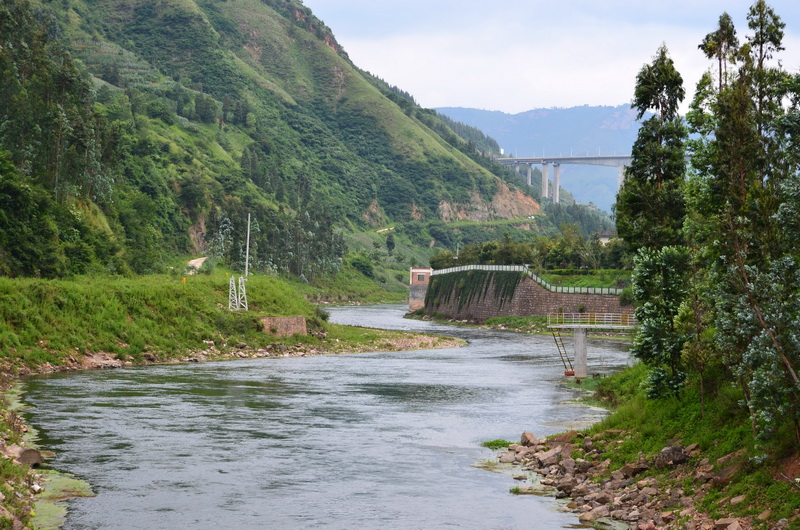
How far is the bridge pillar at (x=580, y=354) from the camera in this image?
65.2 meters

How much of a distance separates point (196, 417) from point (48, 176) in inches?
2182

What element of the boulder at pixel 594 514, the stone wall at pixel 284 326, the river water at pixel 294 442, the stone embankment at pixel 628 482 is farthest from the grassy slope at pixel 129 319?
the boulder at pixel 594 514

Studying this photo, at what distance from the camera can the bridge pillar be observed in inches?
2566

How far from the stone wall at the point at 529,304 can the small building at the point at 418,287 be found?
64.5 ft

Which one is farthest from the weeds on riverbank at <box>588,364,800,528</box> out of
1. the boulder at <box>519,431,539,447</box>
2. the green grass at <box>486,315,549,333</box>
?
the green grass at <box>486,315,549,333</box>

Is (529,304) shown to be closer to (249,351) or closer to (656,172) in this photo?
(249,351)

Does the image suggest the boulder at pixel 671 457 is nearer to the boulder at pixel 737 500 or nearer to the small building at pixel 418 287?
the boulder at pixel 737 500

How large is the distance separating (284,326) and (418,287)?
93.5m

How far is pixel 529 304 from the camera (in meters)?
134

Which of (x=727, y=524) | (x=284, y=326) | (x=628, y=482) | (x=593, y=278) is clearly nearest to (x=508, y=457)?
(x=628, y=482)

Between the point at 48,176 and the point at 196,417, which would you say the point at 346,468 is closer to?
the point at 196,417

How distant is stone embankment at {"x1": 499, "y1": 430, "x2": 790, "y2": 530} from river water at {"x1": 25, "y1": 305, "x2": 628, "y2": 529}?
3.44ft

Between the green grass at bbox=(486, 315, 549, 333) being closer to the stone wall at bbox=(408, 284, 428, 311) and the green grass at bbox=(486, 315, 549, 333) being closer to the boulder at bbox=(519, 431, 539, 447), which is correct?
the stone wall at bbox=(408, 284, 428, 311)

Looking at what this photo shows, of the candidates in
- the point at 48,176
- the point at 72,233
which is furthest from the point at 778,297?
the point at 48,176
